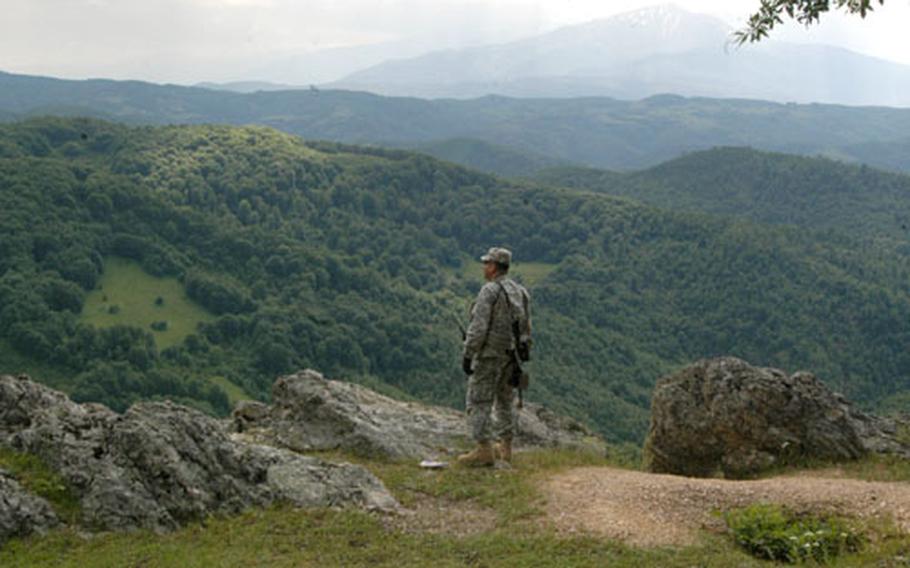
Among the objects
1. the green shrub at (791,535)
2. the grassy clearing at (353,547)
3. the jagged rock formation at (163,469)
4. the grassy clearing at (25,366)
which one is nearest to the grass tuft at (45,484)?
the jagged rock formation at (163,469)

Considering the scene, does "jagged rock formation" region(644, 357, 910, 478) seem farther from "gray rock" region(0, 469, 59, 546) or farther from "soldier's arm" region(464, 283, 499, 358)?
"gray rock" region(0, 469, 59, 546)

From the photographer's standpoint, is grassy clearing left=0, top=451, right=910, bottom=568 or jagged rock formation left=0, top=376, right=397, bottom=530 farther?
jagged rock formation left=0, top=376, right=397, bottom=530

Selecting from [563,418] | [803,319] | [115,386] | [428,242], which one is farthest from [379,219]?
[563,418]

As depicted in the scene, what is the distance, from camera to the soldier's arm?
12.9 metres

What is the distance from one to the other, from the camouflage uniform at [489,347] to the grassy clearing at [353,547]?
2447mm

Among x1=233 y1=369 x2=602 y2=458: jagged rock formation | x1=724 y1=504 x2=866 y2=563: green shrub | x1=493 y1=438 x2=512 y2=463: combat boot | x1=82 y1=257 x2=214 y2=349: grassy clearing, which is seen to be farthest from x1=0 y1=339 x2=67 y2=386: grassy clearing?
x1=724 y1=504 x2=866 y2=563: green shrub

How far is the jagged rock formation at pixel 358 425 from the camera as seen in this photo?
15281 millimetres

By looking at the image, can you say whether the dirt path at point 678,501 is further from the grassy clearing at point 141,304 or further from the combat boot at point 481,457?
the grassy clearing at point 141,304

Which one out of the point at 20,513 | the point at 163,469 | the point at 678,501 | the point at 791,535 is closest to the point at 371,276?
the point at 163,469

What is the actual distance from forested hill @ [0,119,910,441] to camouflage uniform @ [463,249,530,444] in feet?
237

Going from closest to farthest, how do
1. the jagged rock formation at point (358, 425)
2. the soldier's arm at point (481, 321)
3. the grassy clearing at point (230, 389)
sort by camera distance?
the soldier's arm at point (481, 321), the jagged rock formation at point (358, 425), the grassy clearing at point (230, 389)

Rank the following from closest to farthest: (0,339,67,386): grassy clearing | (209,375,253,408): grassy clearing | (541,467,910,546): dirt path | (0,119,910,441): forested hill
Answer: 1. (541,467,910,546): dirt path
2. (0,339,67,386): grassy clearing
3. (209,375,253,408): grassy clearing
4. (0,119,910,441): forested hill

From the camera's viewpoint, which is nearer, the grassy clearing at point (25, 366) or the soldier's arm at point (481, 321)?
the soldier's arm at point (481, 321)

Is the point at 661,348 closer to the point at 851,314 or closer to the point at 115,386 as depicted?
the point at 851,314
